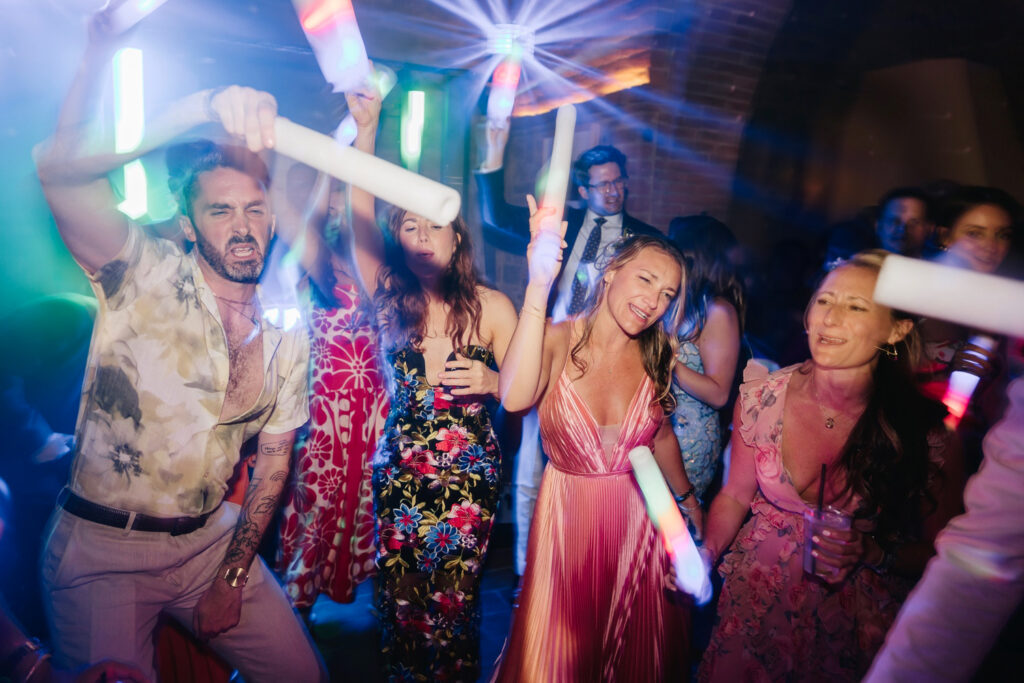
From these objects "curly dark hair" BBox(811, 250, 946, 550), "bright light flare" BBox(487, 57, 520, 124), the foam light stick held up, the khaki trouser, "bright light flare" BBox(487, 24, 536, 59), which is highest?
"bright light flare" BBox(487, 24, 536, 59)

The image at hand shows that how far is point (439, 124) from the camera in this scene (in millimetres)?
5309

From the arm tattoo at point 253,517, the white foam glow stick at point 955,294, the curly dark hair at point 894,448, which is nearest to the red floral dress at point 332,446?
the arm tattoo at point 253,517

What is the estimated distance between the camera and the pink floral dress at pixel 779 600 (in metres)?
1.62

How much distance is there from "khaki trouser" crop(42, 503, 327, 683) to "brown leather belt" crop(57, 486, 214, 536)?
0.7 inches

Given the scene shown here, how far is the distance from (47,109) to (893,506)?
5025 millimetres

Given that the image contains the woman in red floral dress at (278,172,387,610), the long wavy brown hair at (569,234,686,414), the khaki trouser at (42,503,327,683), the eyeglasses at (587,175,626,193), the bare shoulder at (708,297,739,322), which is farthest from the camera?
the eyeglasses at (587,175,626,193)

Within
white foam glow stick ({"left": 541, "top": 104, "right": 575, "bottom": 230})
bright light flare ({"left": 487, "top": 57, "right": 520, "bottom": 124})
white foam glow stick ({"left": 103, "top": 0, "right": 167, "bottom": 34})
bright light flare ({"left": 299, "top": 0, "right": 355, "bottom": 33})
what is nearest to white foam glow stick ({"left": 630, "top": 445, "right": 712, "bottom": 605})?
white foam glow stick ({"left": 541, "top": 104, "right": 575, "bottom": 230})

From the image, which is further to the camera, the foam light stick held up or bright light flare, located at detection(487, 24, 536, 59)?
bright light flare, located at detection(487, 24, 536, 59)

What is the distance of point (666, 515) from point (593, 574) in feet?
1.67

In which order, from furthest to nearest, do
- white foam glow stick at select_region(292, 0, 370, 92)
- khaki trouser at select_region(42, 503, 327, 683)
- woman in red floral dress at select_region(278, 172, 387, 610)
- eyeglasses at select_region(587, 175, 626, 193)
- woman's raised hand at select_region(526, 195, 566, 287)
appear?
eyeglasses at select_region(587, 175, 626, 193)
woman in red floral dress at select_region(278, 172, 387, 610)
woman's raised hand at select_region(526, 195, 566, 287)
khaki trouser at select_region(42, 503, 327, 683)
white foam glow stick at select_region(292, 0, 370, 92)

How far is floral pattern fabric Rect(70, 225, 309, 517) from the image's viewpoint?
158cm

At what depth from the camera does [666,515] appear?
5.02 feet

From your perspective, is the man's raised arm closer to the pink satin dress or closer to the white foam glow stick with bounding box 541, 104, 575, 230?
the white foam glow stick with bounding box 541, 104, 575, 230

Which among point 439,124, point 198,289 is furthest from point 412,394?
point 439,124
